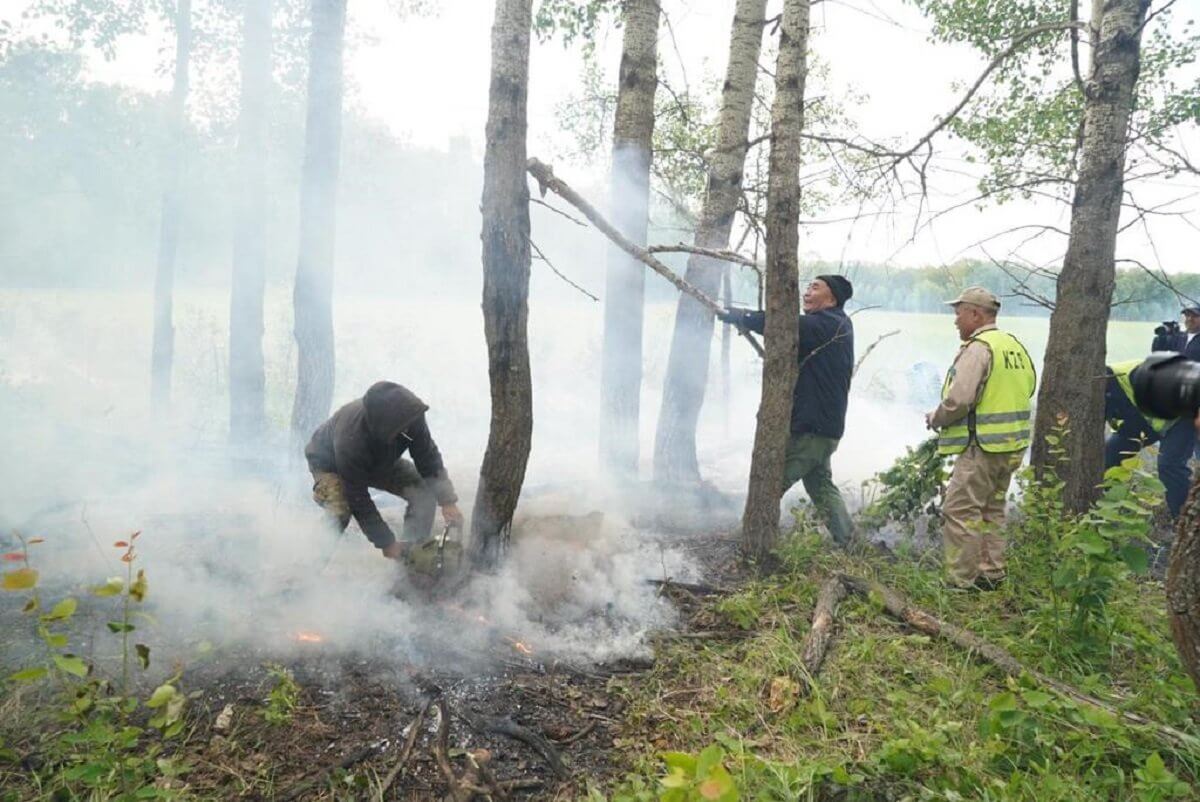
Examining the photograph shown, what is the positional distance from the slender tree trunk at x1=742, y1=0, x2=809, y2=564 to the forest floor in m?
1.37

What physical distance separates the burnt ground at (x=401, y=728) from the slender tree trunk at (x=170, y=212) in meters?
9.02

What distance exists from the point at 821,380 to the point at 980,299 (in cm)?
123

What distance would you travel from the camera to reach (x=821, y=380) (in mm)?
5000

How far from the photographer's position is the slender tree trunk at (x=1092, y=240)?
4934 millimetres

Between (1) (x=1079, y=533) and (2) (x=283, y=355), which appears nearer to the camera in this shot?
(1) (x=1079, y=533)

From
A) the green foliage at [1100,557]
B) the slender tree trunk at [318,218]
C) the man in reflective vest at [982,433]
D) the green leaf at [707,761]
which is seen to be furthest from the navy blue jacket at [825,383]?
the slender tree trunk at [318,218]

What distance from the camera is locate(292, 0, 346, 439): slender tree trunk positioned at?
8.17 meters

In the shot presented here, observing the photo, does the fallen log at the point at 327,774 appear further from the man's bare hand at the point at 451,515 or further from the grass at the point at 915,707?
the man's bare hand at the point at 451,515

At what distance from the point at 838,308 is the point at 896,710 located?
3087 mm

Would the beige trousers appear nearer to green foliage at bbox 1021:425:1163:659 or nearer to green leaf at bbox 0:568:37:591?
green foliage at bbox 1021:425:1163:659

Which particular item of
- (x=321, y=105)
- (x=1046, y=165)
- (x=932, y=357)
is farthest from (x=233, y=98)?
(x=932, y=357)

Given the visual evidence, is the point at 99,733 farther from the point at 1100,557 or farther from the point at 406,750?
the point at 1100,557

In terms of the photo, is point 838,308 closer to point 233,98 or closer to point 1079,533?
point 1079,533

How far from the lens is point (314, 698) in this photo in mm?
3322
